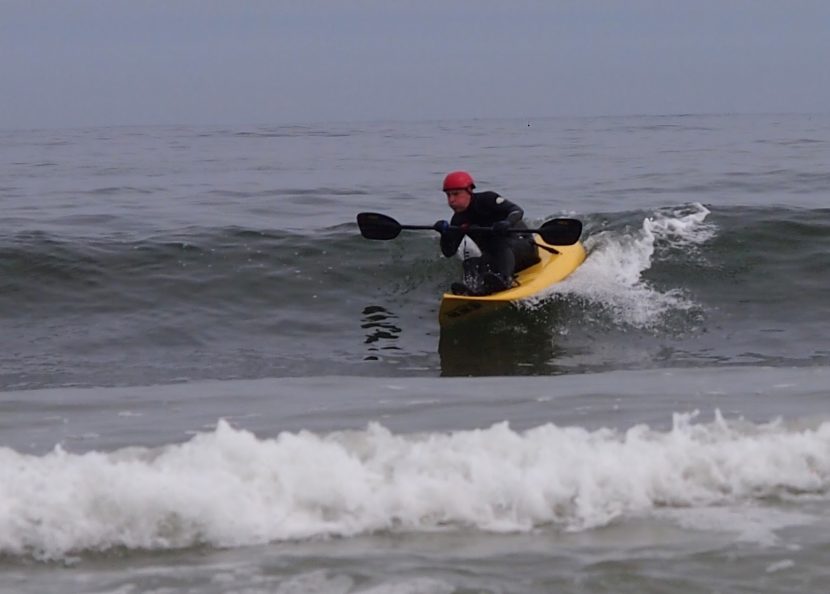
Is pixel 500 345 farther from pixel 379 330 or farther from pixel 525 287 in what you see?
pixel 379 330

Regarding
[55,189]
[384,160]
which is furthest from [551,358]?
[384,160]

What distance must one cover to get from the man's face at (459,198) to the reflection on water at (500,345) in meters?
0.97

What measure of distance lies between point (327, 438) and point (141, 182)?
1930cm

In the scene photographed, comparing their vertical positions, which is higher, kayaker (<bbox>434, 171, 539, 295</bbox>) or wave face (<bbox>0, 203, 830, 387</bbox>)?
kayaker (<bbox>434, 171, 539, 295</bbox>)

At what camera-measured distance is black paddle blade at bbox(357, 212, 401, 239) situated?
12.1 metres

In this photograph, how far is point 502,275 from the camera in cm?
1116

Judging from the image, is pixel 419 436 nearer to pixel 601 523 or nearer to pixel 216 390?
pixel 601 523

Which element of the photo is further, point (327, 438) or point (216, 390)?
point (216, 390)

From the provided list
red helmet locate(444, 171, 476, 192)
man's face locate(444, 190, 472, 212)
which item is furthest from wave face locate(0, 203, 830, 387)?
red helmet locate(444, 171, 476, 192)

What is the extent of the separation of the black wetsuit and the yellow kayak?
0.19 metres

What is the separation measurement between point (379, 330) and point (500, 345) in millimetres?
1554

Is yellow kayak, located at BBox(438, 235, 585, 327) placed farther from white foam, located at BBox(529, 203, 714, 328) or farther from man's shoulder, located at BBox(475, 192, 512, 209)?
man's shoulder, located at BBox(475, 192, 512, 209)

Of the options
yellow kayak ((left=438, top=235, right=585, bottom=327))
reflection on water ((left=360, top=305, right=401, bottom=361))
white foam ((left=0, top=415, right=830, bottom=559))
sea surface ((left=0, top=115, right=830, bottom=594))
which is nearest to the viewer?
sea surface ((left=0, top=115, right=830, bottom=594))

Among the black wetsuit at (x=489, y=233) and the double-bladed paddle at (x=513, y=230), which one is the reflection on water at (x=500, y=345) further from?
the double-bladed paddle at (x=513, y=230)
